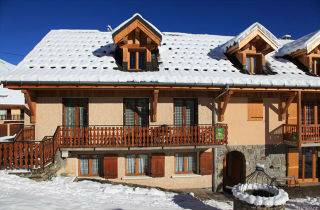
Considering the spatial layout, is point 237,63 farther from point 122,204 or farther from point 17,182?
point 17,182

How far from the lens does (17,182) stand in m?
9.20

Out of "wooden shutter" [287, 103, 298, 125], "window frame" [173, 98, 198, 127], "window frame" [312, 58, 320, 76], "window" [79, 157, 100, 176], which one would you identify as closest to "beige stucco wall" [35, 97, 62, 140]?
"window" [79, 157, 100, 176]

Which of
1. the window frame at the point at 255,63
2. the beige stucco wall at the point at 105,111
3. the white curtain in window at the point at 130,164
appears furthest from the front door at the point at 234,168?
the beige stucco wall at the point at 105,111

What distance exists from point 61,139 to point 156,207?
225 inches

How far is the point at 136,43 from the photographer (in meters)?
14.4

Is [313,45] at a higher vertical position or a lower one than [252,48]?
higher

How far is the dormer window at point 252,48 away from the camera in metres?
15.0

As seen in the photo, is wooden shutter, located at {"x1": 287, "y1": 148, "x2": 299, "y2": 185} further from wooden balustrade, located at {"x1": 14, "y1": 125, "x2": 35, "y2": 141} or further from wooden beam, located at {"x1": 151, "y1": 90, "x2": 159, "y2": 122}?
wooden balustrade, located at {"x1": 14, "y1": 125, "x2": 35, "y2": 141}

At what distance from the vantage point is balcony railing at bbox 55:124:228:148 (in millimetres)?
12555

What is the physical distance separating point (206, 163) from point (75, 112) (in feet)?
22.6

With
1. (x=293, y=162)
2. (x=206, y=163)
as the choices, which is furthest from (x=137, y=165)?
(x=293, y=162)

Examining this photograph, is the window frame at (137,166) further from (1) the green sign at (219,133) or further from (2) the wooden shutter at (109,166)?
(1) the green sign at (219,133)

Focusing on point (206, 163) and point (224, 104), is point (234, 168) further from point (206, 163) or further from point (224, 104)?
point (224, 104)

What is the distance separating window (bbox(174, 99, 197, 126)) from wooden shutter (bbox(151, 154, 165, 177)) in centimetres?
182
